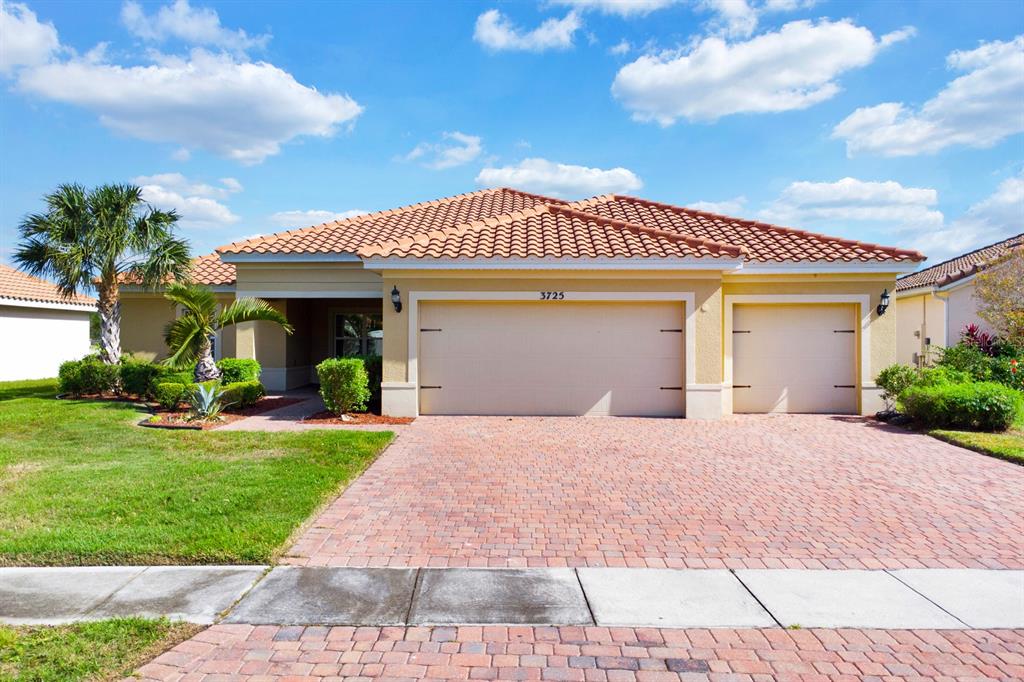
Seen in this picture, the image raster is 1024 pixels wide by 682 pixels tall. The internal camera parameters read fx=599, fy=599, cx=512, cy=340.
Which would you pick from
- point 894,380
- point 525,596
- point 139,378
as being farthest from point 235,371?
point 894,380

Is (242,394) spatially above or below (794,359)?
below

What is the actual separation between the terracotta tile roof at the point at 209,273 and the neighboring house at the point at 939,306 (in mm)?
20487

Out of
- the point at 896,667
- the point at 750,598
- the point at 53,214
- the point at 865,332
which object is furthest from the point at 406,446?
the point at 53,214

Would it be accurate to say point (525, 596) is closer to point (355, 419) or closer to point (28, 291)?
point (355, 419)

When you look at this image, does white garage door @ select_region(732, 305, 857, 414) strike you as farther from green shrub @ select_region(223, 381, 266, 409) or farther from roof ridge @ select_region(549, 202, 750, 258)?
green shrub @ select_region(223, 381, 266, 409)

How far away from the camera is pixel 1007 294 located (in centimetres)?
1490

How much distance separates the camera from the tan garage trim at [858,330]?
42.2 ft

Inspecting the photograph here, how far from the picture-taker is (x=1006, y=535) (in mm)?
5633

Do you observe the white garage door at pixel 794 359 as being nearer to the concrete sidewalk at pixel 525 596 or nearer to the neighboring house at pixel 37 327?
the concrete sidewalk at pixel 525 596

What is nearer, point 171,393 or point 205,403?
point 205,403

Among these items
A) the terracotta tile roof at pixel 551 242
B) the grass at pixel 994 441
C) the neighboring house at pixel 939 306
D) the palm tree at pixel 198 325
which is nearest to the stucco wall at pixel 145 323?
the palm tree at pixel 198 325

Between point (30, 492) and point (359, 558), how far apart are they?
4449mm

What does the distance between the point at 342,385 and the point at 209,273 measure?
926 cm

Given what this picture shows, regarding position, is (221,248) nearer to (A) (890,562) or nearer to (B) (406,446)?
(B) (406,446)
